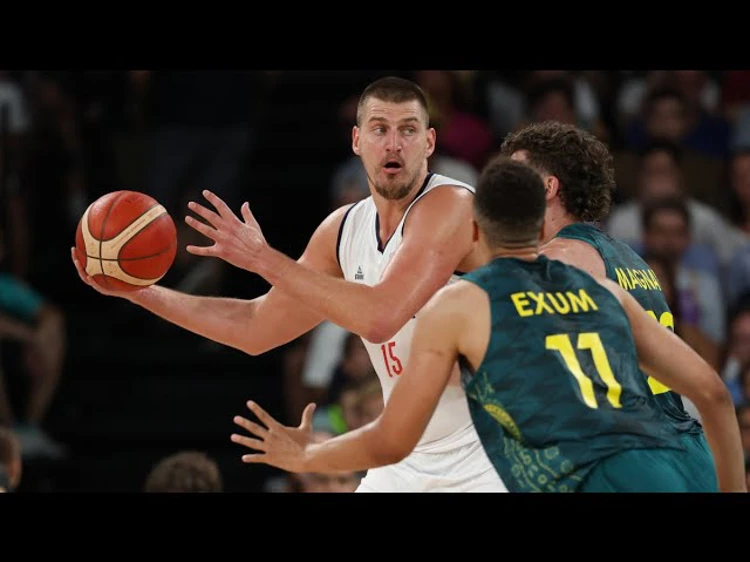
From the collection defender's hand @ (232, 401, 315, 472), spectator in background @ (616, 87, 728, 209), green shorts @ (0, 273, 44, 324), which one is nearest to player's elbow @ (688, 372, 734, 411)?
defender's hand @ (232, 401, 315, 472)

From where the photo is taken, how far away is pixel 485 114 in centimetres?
1059

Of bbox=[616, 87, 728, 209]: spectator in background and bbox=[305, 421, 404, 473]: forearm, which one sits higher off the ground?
bbox=[616, 87, 728, 209]: spectator in background

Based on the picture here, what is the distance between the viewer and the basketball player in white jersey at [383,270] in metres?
4.97

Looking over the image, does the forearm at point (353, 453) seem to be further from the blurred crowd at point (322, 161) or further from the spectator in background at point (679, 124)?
the spectator in background at point (679, 124)

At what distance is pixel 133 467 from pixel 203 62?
3.17m

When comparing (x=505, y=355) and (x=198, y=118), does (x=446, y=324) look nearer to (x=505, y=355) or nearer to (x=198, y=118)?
(x=505, y=355)

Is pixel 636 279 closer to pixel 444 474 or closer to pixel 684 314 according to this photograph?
pixel 444 474

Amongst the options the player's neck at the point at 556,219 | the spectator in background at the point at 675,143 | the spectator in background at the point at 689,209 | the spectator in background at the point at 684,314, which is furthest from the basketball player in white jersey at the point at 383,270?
the spectator in background at the point at 675,143

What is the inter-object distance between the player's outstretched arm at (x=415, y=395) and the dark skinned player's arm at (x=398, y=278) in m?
0.84

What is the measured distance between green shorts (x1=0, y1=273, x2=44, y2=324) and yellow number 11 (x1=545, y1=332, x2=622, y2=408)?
21.4 feet

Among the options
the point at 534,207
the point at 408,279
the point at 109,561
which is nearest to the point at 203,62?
the point at 408,279

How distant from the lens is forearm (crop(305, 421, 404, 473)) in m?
4.13

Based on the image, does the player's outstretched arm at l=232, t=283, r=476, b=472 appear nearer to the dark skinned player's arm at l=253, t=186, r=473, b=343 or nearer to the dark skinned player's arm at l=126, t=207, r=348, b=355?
the dark skinned player's arm at l=253, t=186, r=473, b=343

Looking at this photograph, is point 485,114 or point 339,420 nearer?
point 339,420
